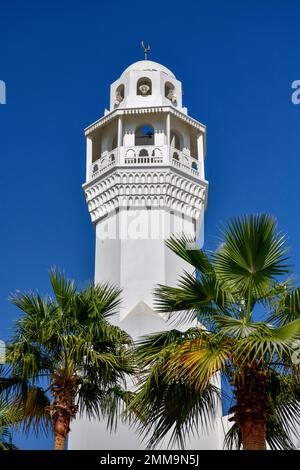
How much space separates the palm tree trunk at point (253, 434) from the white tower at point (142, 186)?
16.6 metres

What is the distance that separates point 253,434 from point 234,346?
55.9 inches

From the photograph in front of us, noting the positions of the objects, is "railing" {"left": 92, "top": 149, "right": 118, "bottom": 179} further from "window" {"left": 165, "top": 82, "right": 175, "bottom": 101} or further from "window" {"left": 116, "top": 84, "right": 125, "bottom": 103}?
"window" {"left": 165, "top": 82, "right": 175, "bottom": 101}

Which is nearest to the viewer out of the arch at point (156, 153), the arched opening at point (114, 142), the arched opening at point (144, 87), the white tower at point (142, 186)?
the white tower at point (142, 186)

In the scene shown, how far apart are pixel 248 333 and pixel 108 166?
880 inches

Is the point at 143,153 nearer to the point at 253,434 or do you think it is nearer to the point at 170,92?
the point at 170,92

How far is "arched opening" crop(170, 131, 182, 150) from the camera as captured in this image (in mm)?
36000

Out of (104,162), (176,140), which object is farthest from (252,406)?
(176,140)

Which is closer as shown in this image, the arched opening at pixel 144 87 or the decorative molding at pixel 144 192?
the decorative molding at pixel 144 192

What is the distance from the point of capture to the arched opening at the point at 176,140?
36.0 metres

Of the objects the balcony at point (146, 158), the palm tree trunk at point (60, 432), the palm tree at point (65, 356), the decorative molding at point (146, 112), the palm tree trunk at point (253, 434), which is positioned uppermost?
the decorative molding at point (146, 112)

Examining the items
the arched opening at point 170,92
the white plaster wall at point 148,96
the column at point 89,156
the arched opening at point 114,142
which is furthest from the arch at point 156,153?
the arched opening at point 170,92

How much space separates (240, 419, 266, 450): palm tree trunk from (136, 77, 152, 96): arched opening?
2615cm

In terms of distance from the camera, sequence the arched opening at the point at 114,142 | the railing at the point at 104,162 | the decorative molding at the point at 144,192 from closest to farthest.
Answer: the decorative molding at the point at 144,192 → the railing at the point at 104,162 → the arched opening at the point at 114,142

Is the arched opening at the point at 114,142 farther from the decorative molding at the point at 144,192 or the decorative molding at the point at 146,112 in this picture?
the decorative molding at the point at 144,192
